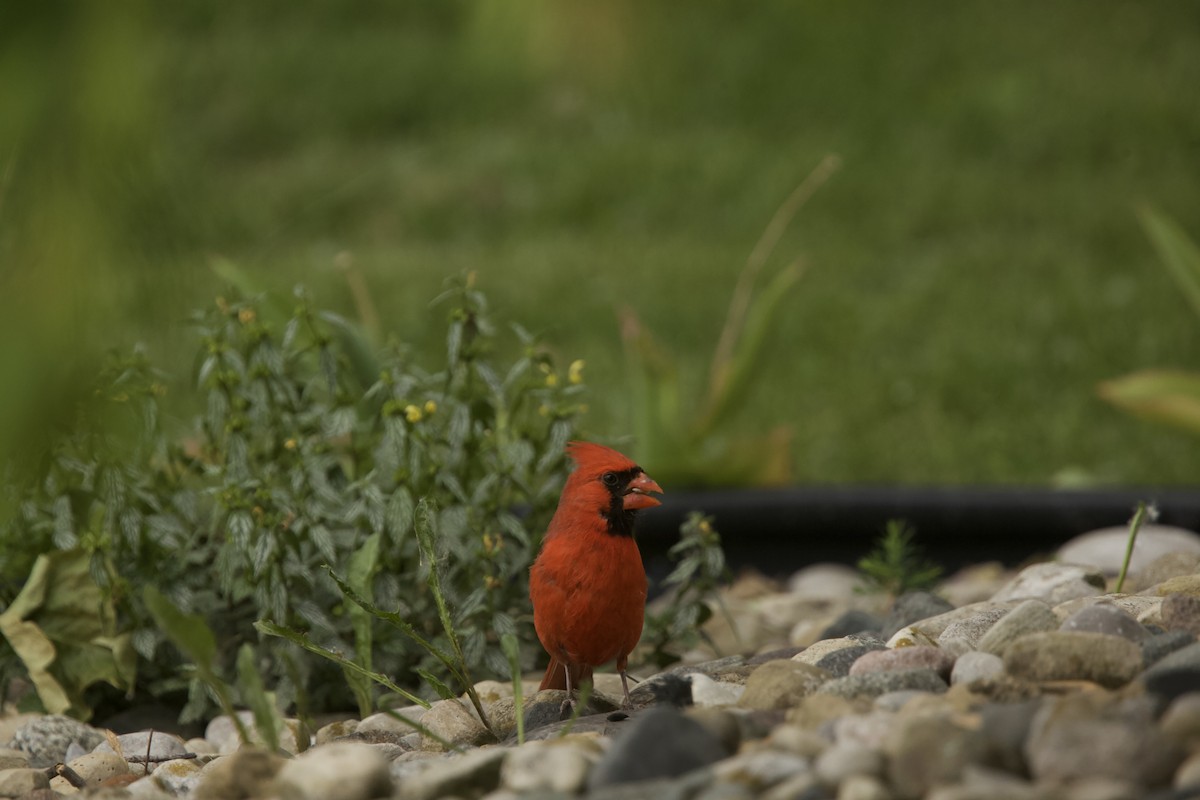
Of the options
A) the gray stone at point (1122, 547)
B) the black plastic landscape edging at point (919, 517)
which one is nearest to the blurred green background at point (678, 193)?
the black plastic landscape edging at point (919, 517)

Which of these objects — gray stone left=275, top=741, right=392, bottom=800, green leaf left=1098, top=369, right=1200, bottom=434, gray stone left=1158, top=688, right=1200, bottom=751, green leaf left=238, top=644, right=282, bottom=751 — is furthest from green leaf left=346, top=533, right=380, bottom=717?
green leaf left=1098, top=369, right=1200, bottom=434

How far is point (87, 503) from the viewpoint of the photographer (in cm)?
262

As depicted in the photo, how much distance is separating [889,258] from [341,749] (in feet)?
19.4

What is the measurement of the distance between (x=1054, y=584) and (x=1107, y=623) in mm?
708

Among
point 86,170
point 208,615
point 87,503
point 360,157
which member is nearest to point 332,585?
point 208,615

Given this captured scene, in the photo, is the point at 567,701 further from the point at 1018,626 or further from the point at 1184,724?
the point at 1184,724

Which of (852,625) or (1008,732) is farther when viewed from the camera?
(852,625)

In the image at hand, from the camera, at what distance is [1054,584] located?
8.47 ft

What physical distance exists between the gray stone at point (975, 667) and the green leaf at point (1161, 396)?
61.5 inches

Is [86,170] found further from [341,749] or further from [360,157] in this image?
[360,157]

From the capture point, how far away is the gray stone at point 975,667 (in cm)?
182

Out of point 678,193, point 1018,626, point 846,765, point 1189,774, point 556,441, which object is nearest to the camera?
point 1189,774

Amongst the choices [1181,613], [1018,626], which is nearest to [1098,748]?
[1018,626]

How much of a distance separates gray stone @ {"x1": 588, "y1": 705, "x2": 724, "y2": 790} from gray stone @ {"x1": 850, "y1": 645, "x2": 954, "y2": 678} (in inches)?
15.9
